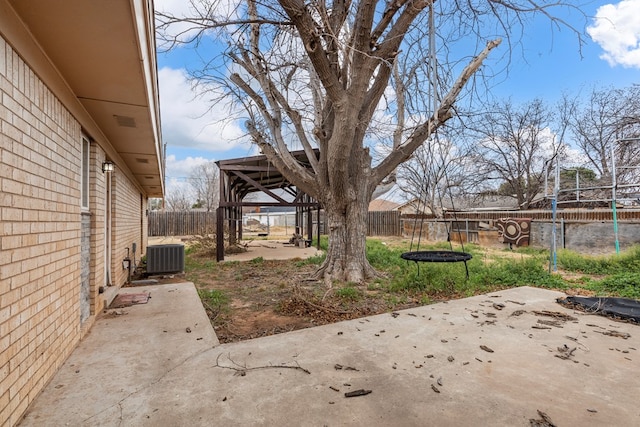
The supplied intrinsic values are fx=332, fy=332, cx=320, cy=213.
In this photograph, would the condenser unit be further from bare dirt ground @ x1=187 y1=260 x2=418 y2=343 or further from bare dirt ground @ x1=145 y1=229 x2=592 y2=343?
bare dirt ground @ x1=187 y1=260 x2=418 y2=343

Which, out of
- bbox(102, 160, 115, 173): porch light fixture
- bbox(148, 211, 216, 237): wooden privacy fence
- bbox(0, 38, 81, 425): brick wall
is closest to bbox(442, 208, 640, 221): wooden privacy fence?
bbox(102, 160, 115, 173): porch light fixture

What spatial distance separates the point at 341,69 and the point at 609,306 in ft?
18.2

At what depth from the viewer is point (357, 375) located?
2.62 m

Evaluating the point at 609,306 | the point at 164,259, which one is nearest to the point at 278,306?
the point at 164,259

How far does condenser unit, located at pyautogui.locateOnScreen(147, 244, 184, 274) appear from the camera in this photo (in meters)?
7.40

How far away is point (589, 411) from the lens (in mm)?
2127

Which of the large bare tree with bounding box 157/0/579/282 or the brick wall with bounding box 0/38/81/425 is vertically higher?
the large bare tree with bounding box 157/0/579/282

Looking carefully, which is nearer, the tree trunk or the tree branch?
the tree branch

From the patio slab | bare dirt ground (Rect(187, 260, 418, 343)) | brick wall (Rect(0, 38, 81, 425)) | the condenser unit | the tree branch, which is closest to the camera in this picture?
brick wall (Rect(0, 38, 81, 425))

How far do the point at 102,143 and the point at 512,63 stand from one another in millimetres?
5745

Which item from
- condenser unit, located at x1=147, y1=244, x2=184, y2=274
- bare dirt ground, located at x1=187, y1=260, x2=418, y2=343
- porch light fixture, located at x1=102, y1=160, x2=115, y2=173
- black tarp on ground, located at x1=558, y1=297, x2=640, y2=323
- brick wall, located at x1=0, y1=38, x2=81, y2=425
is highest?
porch light fixture, located at x1=102, y1=160, x2=115, y2=173

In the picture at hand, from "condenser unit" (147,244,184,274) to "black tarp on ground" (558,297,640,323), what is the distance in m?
7.37

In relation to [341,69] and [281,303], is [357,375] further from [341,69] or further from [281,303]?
[341,69]

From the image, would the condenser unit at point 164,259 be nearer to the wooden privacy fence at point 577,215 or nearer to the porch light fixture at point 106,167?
the porch light fixture at point 106,167
